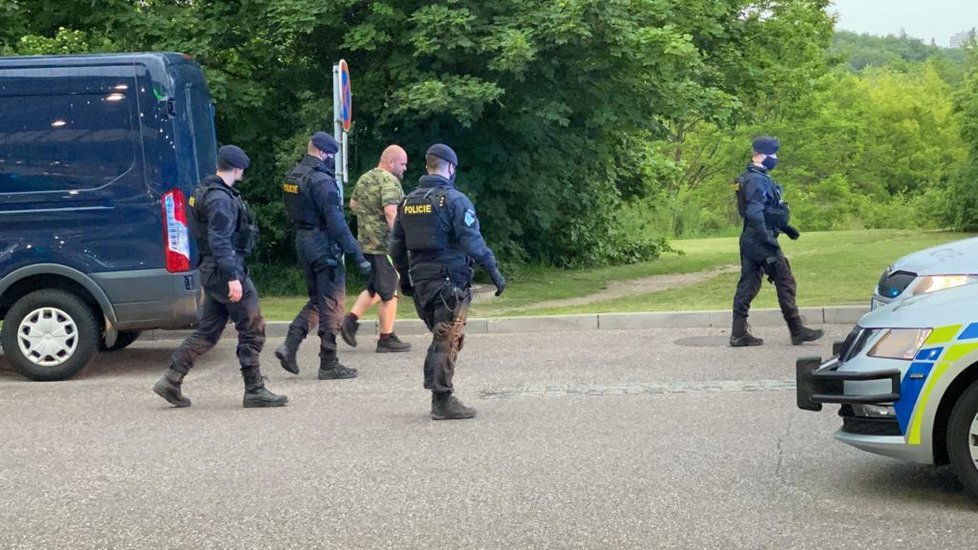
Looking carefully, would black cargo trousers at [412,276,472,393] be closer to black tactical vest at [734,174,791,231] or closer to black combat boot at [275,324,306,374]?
black combat boot at [275,324,306,374]

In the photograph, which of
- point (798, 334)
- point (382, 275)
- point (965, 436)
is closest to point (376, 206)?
point (382, 275)

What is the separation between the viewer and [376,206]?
1094cm

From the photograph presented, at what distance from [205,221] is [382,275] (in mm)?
2982

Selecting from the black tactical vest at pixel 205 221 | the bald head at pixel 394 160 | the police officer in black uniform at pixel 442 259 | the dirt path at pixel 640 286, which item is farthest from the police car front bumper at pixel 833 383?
the dirt path at pixel 640 286

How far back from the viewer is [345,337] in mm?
11086

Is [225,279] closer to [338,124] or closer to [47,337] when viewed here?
[47,337]

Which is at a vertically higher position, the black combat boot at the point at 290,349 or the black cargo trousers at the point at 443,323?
the black cargo trousers at the point at 443,323

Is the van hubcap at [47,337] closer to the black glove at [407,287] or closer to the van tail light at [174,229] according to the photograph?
the van tail light at [174,229]

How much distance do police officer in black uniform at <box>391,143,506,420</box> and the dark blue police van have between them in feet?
8.97

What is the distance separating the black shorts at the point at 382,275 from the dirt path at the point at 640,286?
356cm

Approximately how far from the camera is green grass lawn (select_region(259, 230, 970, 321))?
14000 millimetres

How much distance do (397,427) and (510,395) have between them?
130 centimetres

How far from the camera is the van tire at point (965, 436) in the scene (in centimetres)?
525

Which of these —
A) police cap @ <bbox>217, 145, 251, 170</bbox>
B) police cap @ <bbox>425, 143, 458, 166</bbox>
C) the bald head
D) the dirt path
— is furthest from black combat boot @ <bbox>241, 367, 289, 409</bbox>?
the dirt path
